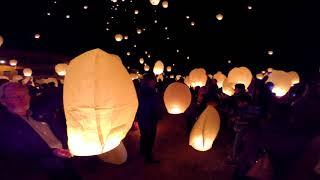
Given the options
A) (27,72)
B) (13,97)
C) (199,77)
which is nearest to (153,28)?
(27,72)

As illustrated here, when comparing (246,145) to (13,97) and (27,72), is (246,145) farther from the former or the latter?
(27,72)

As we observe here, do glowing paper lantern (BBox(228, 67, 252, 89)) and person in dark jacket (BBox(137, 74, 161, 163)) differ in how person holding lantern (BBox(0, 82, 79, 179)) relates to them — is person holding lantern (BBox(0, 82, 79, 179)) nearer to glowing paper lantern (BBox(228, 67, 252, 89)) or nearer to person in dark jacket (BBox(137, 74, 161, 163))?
person in dark jacket (BBox(137, 74, 161, 163))

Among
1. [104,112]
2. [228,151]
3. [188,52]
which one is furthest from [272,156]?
[188,52]

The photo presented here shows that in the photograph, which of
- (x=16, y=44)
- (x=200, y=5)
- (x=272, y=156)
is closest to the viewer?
(x=272, y=156)

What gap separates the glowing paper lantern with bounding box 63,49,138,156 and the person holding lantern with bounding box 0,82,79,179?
88cm

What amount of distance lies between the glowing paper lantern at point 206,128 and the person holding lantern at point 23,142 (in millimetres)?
1989

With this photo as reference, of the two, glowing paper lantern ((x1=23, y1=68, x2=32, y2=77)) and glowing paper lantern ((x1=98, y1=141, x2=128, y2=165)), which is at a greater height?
glowing paper lantern ((x1=23, y1=68, x2=32, y2=77))

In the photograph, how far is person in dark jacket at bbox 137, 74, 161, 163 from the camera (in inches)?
278

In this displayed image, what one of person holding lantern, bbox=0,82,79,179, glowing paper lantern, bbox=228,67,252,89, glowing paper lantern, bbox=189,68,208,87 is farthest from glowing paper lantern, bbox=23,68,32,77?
person holding lantern, bbox=0,82,79,179

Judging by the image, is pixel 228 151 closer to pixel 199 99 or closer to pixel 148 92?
pixel 199 99

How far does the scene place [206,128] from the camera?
4.87 m

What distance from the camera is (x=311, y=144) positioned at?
3.55 metres

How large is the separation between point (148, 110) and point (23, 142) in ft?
13.5

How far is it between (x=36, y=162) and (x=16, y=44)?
2136cm
